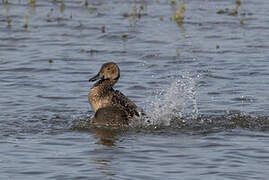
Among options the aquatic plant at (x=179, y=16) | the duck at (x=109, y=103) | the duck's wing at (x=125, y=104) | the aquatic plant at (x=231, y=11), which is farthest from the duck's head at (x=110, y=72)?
the aquatic plant at (x=231, y=11)

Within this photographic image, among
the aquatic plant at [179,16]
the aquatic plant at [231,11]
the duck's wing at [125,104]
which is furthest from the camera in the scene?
the aquatic plant at [231,11]

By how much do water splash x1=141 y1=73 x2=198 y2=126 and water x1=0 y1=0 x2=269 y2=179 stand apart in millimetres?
21

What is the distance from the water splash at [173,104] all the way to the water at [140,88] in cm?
2

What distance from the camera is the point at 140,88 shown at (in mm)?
11297

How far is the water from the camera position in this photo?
7.36 metres

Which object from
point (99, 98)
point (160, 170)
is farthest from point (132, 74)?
point (160, 170)

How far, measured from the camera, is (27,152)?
302 inches

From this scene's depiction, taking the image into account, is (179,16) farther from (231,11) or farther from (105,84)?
(105,84)

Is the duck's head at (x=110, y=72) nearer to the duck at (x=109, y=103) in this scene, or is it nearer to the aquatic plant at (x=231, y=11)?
the duck at (x=109, y=103)

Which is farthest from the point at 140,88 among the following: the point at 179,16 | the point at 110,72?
the point at 179,16

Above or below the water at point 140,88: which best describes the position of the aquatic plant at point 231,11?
above

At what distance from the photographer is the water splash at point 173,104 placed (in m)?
9.27

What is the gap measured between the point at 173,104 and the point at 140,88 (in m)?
1.48

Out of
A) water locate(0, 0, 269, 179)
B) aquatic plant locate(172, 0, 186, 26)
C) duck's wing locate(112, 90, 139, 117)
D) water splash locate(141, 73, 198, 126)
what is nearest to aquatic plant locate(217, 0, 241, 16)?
water locate(0, 0, 269, 179)
